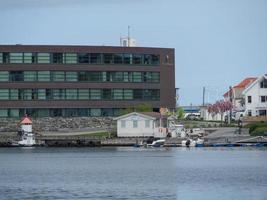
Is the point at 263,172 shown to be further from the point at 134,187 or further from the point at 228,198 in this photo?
the point at 228,198

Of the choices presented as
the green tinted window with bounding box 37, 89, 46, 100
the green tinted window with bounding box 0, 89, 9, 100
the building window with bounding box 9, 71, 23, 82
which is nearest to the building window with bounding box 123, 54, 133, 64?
the green tinted window with bounding box 37, 89, 46, 100

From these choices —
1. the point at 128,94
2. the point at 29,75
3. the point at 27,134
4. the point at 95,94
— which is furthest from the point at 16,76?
the point at 128,94

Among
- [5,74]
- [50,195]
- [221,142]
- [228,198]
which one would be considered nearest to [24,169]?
[50,195]

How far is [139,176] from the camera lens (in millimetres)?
84875

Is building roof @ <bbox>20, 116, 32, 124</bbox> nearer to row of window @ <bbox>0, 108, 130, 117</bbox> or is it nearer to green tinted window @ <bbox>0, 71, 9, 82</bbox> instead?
row of window @ <bbox>0, 108, 130, 117</bbox>

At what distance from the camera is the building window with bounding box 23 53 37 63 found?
159375 millimetres

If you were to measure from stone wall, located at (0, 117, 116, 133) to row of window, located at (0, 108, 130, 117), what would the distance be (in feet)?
2.20

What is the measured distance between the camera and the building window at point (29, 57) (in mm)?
159375

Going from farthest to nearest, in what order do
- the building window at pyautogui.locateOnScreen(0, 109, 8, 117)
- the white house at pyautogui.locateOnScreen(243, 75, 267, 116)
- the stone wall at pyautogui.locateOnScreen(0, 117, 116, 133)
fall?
the white house at pyautogui.locateOnScreen(243, 75, 267, 116), the stone wall at pyautogui.locateOnScreen(0, 117, 116, 133), the building window at pyautogui.locateOnScreen(0, 109, 8, 117)

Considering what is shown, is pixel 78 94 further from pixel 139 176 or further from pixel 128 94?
pixel 139 176

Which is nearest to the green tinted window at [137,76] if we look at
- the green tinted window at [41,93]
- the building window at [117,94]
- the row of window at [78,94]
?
the row of window at [78,94]

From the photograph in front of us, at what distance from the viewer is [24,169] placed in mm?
98562

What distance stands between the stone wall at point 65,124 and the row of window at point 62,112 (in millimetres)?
672

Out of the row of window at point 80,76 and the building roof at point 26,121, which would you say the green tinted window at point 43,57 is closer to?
the row of window at point 80,76
